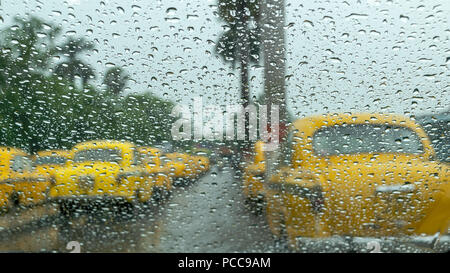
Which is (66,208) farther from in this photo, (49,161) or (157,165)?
(157,165)

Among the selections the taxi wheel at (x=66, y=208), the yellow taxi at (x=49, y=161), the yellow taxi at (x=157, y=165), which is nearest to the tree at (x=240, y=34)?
the yellow taxi at (x=157, y=165)

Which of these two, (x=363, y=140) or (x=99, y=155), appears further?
(x=363, y=140)

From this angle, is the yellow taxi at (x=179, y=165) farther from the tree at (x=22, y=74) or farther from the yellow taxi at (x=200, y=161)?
the tree at (x=22, y=74)

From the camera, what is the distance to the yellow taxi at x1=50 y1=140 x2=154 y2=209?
331cm

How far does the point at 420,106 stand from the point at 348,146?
53 cm

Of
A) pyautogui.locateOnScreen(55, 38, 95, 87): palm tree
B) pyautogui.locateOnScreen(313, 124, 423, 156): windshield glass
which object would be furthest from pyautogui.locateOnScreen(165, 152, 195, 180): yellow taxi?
pyautogui.locateOnScreen(313, 124, 423, 156): windshield glass

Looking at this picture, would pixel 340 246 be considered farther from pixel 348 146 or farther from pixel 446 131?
pixel 446 131

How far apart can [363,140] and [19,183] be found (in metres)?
2.35

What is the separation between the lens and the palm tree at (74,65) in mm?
3266

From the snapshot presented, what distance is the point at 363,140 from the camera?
135 inches

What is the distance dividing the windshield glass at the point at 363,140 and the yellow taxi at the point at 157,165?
104 cm

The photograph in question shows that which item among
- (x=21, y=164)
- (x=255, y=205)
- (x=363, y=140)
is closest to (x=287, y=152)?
(x=255, y=205)

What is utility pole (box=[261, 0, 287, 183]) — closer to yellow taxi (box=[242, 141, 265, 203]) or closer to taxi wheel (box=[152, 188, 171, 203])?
yellow taxi (box=[242, 141, 265, 203])

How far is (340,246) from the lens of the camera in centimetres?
333
